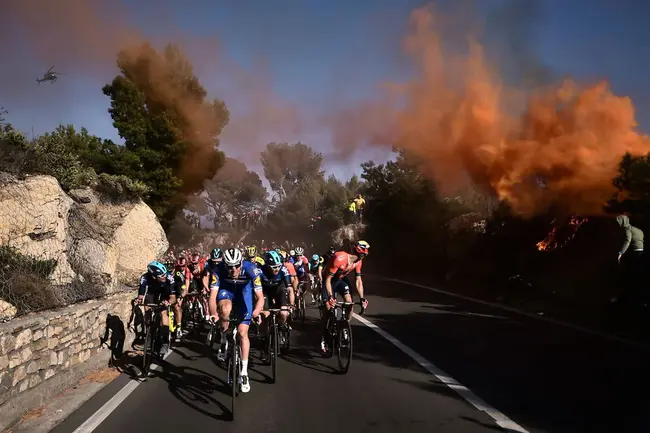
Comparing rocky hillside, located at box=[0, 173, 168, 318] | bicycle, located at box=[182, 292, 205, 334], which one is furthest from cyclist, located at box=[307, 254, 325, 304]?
rocky hillside, located at box=[0, 173, 168, 318]

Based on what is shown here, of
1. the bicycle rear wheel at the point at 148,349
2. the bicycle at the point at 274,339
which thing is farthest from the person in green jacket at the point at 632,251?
the bicycle rear wheel at the point at 148,349

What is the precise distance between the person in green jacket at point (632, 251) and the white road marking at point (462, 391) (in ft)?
15.0

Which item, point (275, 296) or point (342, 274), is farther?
point (275, 296)

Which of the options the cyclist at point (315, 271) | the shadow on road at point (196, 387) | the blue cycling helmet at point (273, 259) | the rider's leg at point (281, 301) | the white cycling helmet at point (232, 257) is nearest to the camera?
the shadow on road at point (196, 387)

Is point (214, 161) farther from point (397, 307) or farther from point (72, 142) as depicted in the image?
point (397, 307)

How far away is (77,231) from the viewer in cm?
1614

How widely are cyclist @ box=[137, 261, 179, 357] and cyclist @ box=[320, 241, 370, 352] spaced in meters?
2.55

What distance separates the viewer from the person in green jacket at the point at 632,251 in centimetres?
1006

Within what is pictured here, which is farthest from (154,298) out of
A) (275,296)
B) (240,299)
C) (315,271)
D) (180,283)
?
(315,271)

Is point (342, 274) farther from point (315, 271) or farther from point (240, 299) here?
point (315, 271)

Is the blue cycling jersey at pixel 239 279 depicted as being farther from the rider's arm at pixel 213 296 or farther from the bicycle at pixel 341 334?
the bicycle at pixel 341 334

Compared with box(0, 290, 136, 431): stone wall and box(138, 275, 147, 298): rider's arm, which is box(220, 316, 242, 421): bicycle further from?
box(138, 275, 147, 298): rider's arm

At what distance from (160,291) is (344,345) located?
3.26 meters

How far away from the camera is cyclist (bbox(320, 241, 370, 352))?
8156mm
